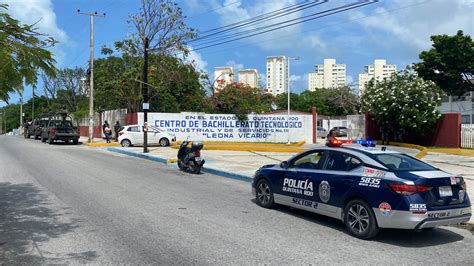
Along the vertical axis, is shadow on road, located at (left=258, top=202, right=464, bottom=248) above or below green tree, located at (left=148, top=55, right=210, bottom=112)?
below

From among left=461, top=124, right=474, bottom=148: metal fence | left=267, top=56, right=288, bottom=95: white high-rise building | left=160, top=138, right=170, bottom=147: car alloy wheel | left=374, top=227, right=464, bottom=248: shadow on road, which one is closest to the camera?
left=374, top=227, right=464, bottom=248: shadow on road

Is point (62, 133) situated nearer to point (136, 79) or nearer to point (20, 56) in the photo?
point (136, 79)

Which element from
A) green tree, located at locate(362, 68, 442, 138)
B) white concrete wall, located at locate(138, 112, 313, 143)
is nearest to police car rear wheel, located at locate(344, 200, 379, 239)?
green tree, located at locate(362, 68, 442, 138)

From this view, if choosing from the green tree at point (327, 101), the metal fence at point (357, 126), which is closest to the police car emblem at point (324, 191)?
the metal fence at point (357, 126)

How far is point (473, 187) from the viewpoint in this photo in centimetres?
1220

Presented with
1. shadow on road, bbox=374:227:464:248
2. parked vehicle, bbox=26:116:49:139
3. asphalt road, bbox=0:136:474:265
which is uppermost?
parked vehicle, bbox=26:116:49:139

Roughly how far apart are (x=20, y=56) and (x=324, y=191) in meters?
5.14

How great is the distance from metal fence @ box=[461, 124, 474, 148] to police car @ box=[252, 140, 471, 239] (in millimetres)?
19559

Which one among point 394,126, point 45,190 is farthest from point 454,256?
point 394,126

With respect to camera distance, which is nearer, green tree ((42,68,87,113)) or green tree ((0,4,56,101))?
green tree ((0,4,56,101))

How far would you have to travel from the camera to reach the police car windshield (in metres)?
7.23

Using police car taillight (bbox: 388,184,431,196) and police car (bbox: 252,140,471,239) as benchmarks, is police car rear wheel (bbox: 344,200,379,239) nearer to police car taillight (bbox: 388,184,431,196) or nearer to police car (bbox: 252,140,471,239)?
police car (bbox: 252,140,471,239)

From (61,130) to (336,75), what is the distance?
2965 inches

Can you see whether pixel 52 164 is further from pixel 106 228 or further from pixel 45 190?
pixel 106 228
